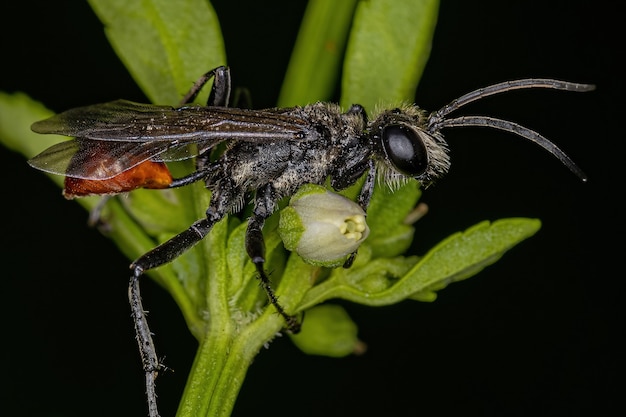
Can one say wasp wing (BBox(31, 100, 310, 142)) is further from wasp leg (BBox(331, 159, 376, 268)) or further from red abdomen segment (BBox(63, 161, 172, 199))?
wasp leg (BBox(331, 159, 376, 268))

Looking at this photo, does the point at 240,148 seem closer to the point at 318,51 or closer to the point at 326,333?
the point at 318,51

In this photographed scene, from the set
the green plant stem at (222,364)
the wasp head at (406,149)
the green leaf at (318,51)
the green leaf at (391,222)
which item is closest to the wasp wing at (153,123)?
the green leaf at (318,51)

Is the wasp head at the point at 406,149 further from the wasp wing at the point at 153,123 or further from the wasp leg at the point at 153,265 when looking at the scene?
the wasp leg at the point at 153,265

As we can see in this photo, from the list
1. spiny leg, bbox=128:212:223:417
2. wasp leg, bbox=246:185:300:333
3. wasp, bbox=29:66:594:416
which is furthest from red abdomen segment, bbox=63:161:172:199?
wasp leg, bbox=246:185:300:333

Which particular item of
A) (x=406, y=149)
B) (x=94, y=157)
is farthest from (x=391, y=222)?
(x=94, y=157)

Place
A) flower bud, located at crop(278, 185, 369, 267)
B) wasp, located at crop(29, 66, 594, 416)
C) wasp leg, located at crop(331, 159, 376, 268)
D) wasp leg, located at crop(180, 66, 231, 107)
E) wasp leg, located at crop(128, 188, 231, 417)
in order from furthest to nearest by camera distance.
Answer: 1. wasp leg, located at crop(180, 66, 231, 107)
2. wasp, located at crop(29, 66, 594, 416)
3. wasp leg, located at crop(331, 159, 376, 268)
4. wasp leg, located at crop(128, 188, 231, 417)
5. flower bud, located at crop(278, 185, 369, 267)

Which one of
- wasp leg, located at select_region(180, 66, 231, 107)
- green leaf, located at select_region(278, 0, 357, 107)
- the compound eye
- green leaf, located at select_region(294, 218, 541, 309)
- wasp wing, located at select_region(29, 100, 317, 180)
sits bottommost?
green leaf, located at select_region(294, 218, 541, 309)
